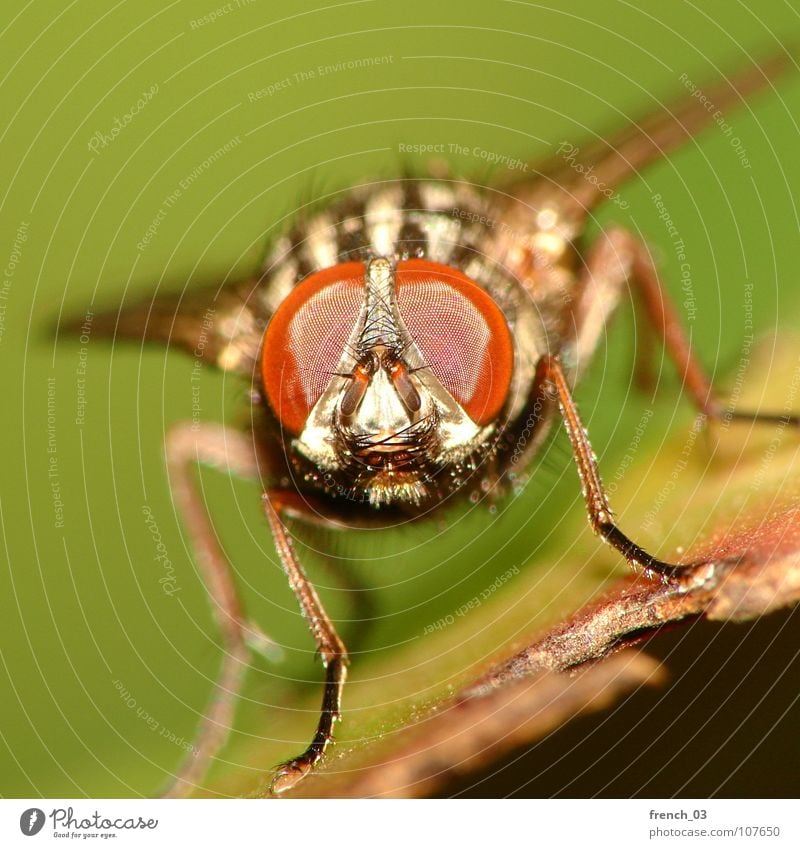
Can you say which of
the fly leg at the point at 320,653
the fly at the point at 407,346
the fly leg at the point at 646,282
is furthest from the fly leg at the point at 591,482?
the fly leg at the point at 320,653

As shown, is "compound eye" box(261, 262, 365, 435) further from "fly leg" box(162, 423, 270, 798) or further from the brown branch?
the brown branch

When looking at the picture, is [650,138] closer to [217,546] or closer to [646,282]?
[646,282]

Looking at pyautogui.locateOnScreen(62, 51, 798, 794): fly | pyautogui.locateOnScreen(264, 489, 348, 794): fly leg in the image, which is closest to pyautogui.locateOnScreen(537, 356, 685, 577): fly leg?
→ pyautogui.locateOnScreen(62, 51, 798, 794): fly
